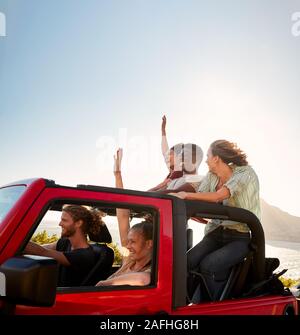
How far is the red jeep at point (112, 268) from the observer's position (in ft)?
5.81

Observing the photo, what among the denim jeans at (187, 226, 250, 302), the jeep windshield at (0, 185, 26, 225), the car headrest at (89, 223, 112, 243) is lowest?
the denim jeans at (187, 226, 250, 302)

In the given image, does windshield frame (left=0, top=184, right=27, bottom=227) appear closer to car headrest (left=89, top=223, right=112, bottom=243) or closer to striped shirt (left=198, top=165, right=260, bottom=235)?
car headrest (left=89, top=223, right=112, bottom=243)

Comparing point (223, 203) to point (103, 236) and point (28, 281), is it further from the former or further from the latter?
point (28, 281)

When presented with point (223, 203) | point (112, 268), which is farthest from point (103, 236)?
point (223, 203)

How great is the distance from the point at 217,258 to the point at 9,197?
5.20 feet

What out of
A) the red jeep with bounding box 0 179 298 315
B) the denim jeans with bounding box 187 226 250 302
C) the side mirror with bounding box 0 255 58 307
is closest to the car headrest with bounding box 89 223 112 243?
the red jeep with bounding box 0 179 298 315

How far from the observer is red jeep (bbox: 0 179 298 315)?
1771 millimetres

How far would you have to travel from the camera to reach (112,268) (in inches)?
118

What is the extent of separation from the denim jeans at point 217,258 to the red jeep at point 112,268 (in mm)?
94

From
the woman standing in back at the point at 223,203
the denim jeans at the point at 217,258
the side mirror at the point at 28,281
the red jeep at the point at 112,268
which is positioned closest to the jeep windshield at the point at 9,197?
the red jeep at the point at 112,268

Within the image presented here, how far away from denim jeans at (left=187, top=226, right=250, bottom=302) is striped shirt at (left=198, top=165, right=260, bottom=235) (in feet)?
0.22
